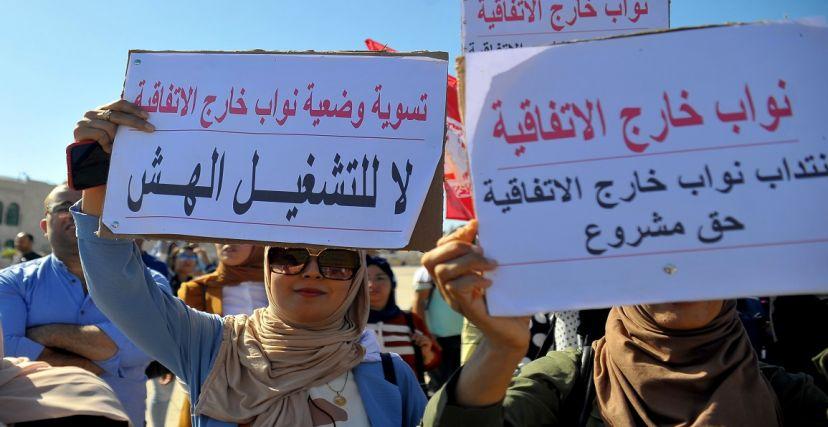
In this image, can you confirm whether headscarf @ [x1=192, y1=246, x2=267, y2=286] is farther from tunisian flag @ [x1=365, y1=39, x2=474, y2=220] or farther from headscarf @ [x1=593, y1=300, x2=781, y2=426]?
headscarf @ [x1=593, y1=300, x2=781, y2=426]

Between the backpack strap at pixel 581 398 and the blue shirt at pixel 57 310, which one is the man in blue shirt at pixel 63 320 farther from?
the backpack strap at pixel 581 398

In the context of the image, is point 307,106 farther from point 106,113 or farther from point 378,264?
point 378,264

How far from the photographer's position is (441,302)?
18.0ft

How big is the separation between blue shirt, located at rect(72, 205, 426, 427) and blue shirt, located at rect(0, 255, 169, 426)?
1.00m

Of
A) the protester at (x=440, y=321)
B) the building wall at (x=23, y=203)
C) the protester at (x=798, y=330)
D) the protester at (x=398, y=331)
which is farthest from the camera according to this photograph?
the building wall at (x=23, y=203)

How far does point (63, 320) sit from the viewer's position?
9.71 ft

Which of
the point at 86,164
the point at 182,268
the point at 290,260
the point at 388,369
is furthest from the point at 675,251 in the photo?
the point at 182,268

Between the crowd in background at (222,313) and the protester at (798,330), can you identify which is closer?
the crowd in background at (222,313)

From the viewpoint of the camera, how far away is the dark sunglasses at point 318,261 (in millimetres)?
2156

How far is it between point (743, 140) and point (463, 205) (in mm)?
1828

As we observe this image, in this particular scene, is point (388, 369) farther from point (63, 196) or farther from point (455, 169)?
point (63, 196)

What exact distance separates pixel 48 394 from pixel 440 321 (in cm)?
400

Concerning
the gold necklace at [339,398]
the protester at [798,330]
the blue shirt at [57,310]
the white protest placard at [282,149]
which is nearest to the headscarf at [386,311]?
the blue shirt at [57,310]

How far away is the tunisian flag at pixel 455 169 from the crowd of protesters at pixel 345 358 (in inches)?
35.2
